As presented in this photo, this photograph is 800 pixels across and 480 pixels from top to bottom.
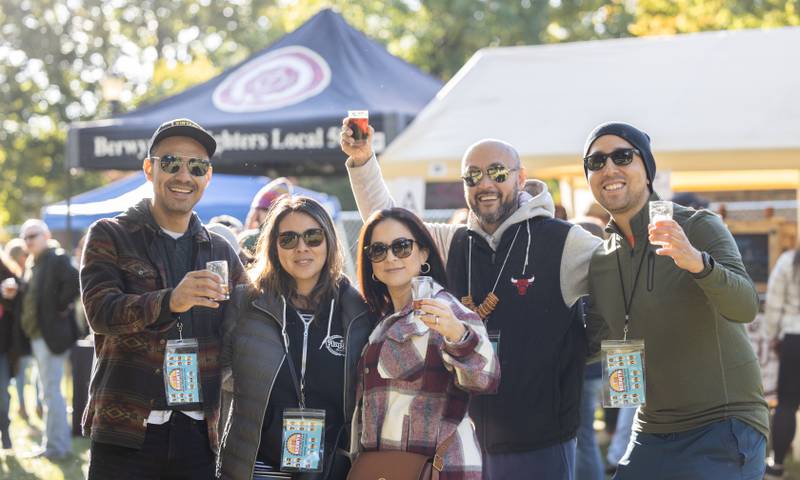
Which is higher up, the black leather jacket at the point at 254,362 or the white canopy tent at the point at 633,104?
the white canopy tent at the point at 633,104

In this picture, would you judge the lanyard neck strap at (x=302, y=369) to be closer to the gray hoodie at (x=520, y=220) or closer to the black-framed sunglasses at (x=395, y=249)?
the black-framed sunglasses at (x=395, y=249)

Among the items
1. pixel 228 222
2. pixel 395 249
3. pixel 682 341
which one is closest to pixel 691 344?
pixel 682 341

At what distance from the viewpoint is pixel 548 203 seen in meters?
4.51

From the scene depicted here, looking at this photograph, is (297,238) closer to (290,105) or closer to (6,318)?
(6,318)

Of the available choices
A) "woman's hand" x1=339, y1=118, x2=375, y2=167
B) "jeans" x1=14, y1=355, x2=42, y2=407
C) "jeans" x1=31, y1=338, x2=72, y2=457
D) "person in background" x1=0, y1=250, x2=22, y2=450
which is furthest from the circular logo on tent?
"woman's hand" x1=339, y1=118, x2=375, y2=167

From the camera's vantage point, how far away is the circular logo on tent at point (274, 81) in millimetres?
11406

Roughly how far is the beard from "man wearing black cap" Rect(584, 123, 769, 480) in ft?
1.69

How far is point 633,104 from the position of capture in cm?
902

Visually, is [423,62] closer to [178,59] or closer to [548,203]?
[178,59]

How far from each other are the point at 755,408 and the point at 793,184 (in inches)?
317

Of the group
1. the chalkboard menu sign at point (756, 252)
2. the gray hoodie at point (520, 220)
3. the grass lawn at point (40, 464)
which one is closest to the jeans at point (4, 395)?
the grass lawn at point (40, 464)

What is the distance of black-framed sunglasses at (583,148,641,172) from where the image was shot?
156 inches

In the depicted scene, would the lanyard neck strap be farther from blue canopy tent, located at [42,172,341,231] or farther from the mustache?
blue canopy tent, located at [42,172,341,231]

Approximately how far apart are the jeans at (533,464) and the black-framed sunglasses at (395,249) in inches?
39.7
